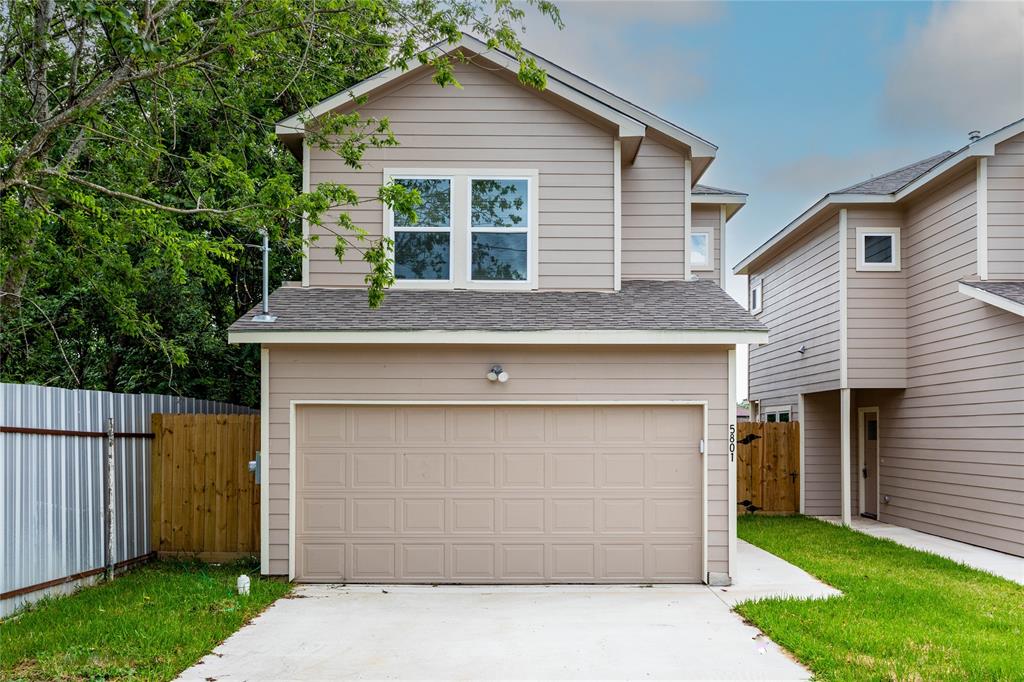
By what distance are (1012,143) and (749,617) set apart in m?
7.93

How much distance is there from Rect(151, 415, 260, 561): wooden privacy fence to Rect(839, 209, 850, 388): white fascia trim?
9.23m

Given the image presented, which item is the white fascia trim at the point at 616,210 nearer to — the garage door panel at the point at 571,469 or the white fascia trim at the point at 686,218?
the white fascia trim at the point at 686,218

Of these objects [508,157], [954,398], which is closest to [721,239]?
[954,398]

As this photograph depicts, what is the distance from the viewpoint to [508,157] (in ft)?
33.0

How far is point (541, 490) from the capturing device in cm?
912

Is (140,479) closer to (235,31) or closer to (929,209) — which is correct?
(235,31)

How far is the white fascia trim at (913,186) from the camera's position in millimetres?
10938

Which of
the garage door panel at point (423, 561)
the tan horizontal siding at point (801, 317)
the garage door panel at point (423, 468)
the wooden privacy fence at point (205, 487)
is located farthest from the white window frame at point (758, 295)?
the wooden privacy fence at point (205, 487)

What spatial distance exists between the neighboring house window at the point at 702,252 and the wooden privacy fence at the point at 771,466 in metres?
3.93

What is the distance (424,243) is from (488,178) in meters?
1.11

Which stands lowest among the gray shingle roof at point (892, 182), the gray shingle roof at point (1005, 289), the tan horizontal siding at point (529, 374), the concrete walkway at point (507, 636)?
the concrete walkway at point (507, 636)

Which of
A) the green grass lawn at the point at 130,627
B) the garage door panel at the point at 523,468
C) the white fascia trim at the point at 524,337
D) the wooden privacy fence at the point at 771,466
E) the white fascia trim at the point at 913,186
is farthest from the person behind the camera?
the wooden privacy fence at the point at 771,466

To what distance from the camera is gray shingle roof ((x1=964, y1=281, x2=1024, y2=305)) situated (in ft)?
34.1

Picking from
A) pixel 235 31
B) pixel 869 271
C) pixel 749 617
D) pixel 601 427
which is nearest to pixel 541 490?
pixel 601 427
